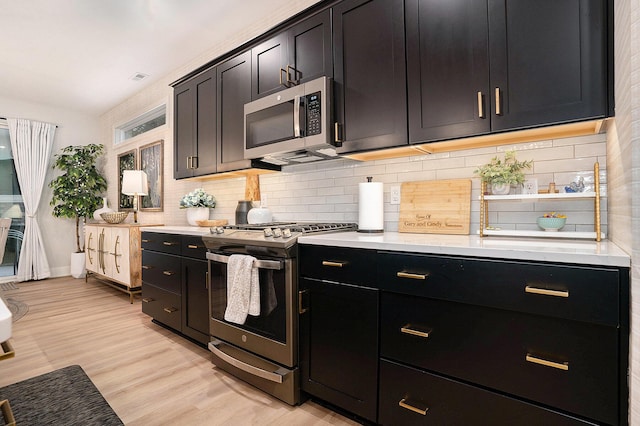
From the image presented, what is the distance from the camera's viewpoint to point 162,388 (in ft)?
6.82

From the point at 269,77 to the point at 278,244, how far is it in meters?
1.39

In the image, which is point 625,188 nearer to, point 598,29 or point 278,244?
point 598,29

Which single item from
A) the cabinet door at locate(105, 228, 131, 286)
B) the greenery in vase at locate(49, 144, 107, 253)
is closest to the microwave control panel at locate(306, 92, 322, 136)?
the cabinet door at locate(105, 228, 131, 286)

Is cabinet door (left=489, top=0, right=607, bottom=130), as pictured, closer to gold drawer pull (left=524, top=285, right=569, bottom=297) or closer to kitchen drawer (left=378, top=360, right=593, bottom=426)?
gold drawer pull (left=524, top=285, right=569, bottom=297)

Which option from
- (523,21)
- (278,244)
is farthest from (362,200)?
(523,21)

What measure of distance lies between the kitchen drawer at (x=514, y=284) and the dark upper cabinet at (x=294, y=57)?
138cm

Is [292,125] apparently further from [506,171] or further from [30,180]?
[30,180]

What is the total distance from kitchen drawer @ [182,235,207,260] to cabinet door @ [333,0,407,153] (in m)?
1.34

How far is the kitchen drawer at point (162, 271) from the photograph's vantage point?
9.38 ft

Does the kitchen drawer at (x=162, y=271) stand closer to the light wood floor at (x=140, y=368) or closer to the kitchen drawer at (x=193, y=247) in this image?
the kitchen drawer at (x=193, y=247)

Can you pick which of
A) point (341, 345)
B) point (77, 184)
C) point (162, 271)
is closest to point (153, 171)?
point (77, 184)

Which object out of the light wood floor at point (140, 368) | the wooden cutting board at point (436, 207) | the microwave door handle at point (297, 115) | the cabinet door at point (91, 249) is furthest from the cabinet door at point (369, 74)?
the cabinet door at point (91, 249)

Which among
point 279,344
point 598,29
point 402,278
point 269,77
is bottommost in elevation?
point 279,344

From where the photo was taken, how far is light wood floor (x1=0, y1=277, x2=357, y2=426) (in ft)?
5.92
